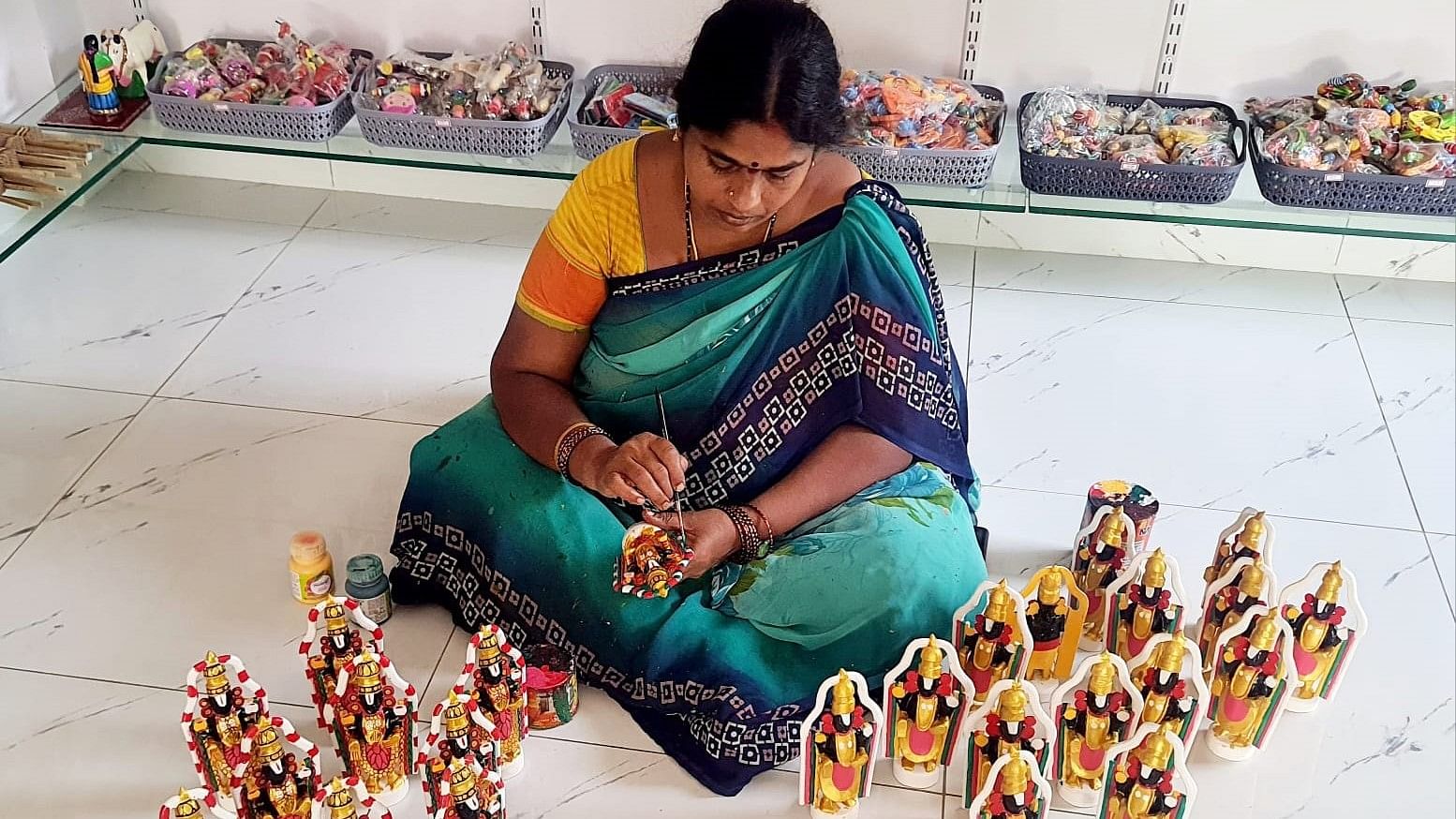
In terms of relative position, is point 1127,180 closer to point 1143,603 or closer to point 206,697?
point 1143,603

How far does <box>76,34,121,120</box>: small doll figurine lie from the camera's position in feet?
9.02

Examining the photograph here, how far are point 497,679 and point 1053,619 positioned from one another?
802 mm

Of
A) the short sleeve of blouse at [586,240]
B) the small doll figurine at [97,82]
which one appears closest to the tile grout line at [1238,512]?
the short sleeve of blouse at [586,240]

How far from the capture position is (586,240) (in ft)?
6.79

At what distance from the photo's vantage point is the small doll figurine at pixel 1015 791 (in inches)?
68.8

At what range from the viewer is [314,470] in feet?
8.44

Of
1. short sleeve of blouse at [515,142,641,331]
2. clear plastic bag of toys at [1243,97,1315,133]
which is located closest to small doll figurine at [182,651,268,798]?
short sleeve of blouse at [515,142,641,331]

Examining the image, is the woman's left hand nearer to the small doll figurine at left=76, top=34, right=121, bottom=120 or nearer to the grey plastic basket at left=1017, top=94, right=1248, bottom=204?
the grey plastic basket at left=1017, top=94, right=1248, bottom=204

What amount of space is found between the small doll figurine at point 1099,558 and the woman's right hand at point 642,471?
0.66 metres

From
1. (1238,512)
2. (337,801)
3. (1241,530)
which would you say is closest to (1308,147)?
(1238,512)

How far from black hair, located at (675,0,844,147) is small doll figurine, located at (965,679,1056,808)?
76 cm

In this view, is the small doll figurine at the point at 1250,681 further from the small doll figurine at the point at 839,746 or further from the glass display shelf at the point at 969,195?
the glass display shelf at the point at 969,195

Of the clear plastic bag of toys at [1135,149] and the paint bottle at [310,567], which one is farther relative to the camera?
the clear plastic bag of toys at [1135,149]

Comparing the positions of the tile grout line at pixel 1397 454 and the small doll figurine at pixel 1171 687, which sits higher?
the small doll figurine at pixel 1171 687
